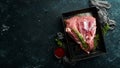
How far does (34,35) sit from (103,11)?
0.95 meters

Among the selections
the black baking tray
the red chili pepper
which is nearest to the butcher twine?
the black baking tray

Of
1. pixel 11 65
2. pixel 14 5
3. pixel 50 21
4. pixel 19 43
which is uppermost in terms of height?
pixel 14 5

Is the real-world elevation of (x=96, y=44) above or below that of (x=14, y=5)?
below

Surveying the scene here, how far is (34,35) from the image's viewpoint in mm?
3436

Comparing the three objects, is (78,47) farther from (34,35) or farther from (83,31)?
(34,35)

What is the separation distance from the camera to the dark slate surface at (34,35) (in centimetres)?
338

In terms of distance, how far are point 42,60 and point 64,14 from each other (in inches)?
25.5

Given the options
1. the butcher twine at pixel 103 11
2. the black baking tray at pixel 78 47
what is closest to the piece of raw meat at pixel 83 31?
the black baking tray at pixel 78 47

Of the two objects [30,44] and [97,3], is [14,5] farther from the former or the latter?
[97,3]

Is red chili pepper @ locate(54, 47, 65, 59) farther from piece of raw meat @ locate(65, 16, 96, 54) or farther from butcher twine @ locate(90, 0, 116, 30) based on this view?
butcher twine @ locate(90, 0, 116, 30)

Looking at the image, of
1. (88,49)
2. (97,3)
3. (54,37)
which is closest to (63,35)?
(54,37)

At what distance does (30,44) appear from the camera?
134 inches

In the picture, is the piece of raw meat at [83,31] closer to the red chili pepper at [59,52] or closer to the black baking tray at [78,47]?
the black baking tray at [78,47]

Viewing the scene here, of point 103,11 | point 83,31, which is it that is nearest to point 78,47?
point 83,31
